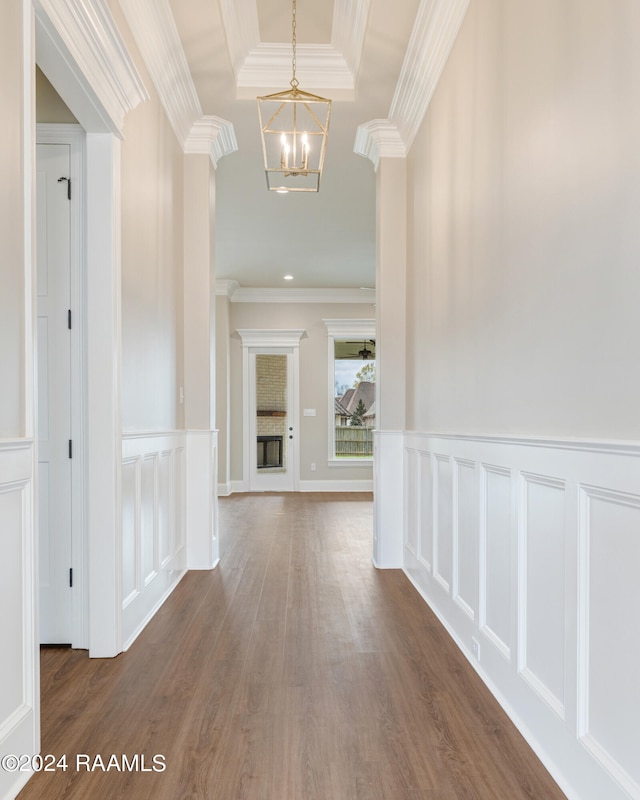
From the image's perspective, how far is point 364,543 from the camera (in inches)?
220

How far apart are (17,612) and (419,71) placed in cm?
339

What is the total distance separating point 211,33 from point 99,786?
138 inches

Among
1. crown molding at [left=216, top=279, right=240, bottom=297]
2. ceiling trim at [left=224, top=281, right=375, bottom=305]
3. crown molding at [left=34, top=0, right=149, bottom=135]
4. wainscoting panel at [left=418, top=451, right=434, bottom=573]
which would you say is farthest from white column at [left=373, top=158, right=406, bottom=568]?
ceiling trim at [left=224, top=281, right=375, bottom=305]

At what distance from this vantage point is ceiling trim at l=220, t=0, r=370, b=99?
3.54 meters

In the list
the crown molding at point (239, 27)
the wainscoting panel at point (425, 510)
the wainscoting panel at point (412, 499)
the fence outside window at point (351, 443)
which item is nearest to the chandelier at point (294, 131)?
the crown molding at point (239, 27)

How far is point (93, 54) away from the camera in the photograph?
2.39 metres

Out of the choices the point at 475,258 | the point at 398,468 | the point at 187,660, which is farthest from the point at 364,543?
the point at 475,258

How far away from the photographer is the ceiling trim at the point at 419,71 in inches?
121

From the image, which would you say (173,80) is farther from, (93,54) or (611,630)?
(611,630)

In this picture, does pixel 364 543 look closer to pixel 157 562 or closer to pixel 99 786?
pixel 157 562

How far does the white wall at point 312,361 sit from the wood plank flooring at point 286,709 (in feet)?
19.4

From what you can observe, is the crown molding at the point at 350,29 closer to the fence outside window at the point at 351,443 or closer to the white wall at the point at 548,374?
the white wall at the point at 548,374

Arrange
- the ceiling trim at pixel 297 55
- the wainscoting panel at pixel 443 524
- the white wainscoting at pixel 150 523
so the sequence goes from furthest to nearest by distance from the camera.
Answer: the ceiling trim at pixel 297 55
the wainscoting panel at pixel 443 524
the white wainscoting at pixel 150 523

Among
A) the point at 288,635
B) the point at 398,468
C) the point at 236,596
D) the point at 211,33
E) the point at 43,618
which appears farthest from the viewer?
the point at 398,468
